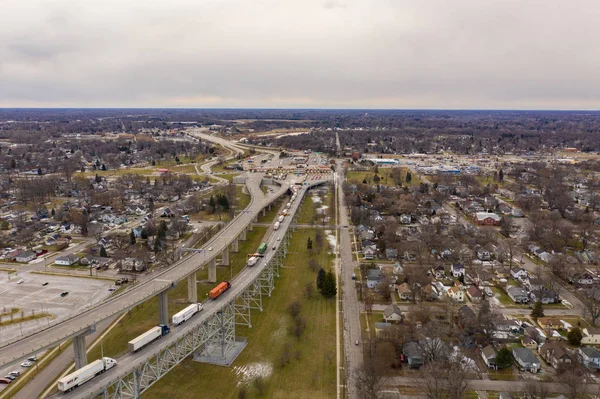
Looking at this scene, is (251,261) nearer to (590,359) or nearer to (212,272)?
(212,272)

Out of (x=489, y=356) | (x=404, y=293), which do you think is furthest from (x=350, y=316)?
(x=489, y=356)

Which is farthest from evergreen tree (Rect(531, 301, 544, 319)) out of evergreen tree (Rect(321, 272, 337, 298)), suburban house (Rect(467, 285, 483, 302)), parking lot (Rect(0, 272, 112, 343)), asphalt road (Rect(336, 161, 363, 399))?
parking lot (Rect(0, 272, 112, 343))

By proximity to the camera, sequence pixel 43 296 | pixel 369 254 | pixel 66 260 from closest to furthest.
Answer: pixel 43 296
pixel 66 260
pixel 369 254

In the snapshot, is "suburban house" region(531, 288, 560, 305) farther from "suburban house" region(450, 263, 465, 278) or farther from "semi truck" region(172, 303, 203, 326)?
"semi truck" region(172, 303, 203, 326)

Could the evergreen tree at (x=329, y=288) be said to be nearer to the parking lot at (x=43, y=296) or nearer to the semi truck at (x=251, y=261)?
the semi truck at (x=251, y=261)

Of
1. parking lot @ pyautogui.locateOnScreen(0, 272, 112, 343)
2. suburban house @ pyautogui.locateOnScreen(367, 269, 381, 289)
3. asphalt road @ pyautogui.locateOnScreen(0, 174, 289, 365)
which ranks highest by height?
asphalt road @ pyautogui.locateOnScreen(0, 174, 289, 365)

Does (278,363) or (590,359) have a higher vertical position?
(590,359)

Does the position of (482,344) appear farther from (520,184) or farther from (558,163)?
(558,163)

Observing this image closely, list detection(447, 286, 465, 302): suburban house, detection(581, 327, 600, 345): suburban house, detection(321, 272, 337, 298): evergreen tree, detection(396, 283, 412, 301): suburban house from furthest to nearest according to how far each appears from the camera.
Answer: detection(396, 283, 412, 301): suburban house < detection(447, 286, 465, 302): suburban house < detection(321, 272, 337, 298): evergreen tree < detection(581, 327, 600, 345): suburban house
